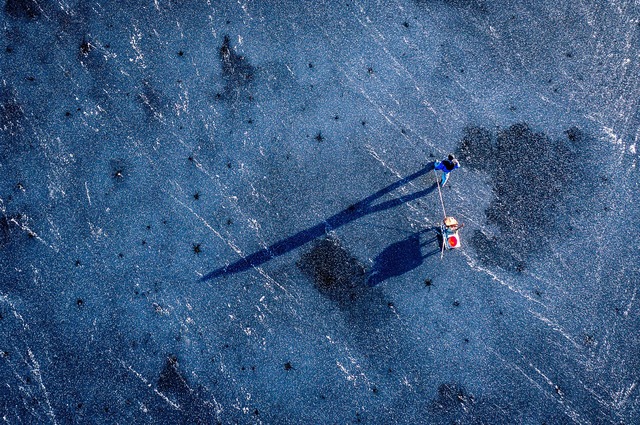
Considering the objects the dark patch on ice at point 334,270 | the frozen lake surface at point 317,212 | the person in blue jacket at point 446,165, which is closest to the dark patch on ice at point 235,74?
the frozen lake surface at point 317,212

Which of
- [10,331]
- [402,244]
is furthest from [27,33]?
[402,244]

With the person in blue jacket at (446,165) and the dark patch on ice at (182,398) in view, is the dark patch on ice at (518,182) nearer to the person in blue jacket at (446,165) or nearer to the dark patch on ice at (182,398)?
the person in blue jacket at (446,165)

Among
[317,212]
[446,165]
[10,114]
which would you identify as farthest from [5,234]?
[446,165]

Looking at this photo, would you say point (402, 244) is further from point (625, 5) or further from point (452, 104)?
point (625, 5)

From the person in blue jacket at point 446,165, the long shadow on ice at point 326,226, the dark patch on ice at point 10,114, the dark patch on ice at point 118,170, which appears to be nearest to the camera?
the person in blue jacket at point 446,165

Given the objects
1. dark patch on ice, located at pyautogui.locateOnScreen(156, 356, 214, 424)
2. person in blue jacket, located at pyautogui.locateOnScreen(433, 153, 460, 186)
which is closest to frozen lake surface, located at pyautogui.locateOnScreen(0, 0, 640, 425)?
dark patch on ice, located at pyautogui.locateOnScreen(156, 356, 214, 424)

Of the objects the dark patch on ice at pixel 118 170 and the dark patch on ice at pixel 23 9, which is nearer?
the dark patch on ice at pixel 118 170
